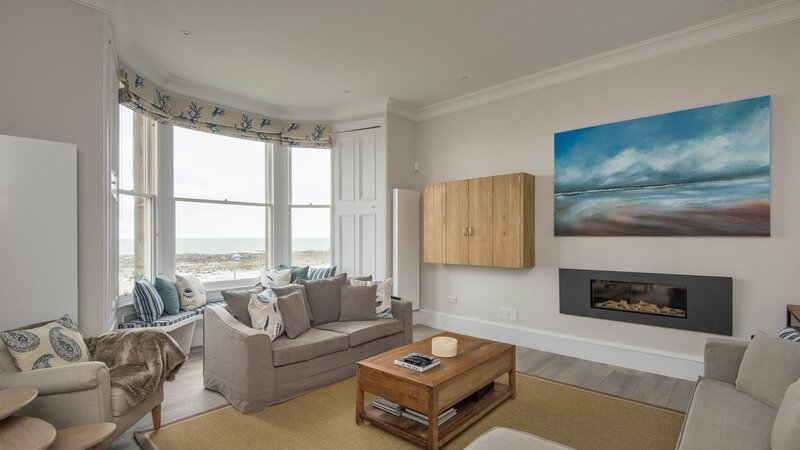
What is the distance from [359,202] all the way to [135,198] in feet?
8.18

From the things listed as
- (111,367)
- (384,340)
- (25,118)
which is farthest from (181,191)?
(384,340)

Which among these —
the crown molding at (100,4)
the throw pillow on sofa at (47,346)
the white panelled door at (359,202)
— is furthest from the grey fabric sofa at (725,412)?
the crown molding at (100,4)

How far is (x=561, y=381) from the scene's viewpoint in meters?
3.38

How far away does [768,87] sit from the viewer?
310 cm

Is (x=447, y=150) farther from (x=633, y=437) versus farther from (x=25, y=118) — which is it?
(x=25, y=118)

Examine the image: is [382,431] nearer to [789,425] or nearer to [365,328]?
[365,328]

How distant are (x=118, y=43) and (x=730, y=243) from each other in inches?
209

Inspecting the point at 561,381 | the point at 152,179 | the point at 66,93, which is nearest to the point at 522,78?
the point at 561,381

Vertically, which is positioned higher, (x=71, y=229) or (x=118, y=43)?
(x=118, y=43)

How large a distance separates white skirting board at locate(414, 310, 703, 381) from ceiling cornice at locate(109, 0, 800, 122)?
8.63 feet

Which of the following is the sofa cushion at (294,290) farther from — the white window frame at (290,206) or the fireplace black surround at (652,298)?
the fireplace black surround at (652,298)

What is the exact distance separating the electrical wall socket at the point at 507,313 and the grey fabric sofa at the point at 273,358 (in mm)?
1597

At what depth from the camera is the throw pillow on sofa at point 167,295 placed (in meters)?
4.05

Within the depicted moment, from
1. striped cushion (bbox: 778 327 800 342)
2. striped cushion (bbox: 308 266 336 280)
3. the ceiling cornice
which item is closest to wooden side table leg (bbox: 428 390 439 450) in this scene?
striped cushion (bbox: 778 327 800 342)
